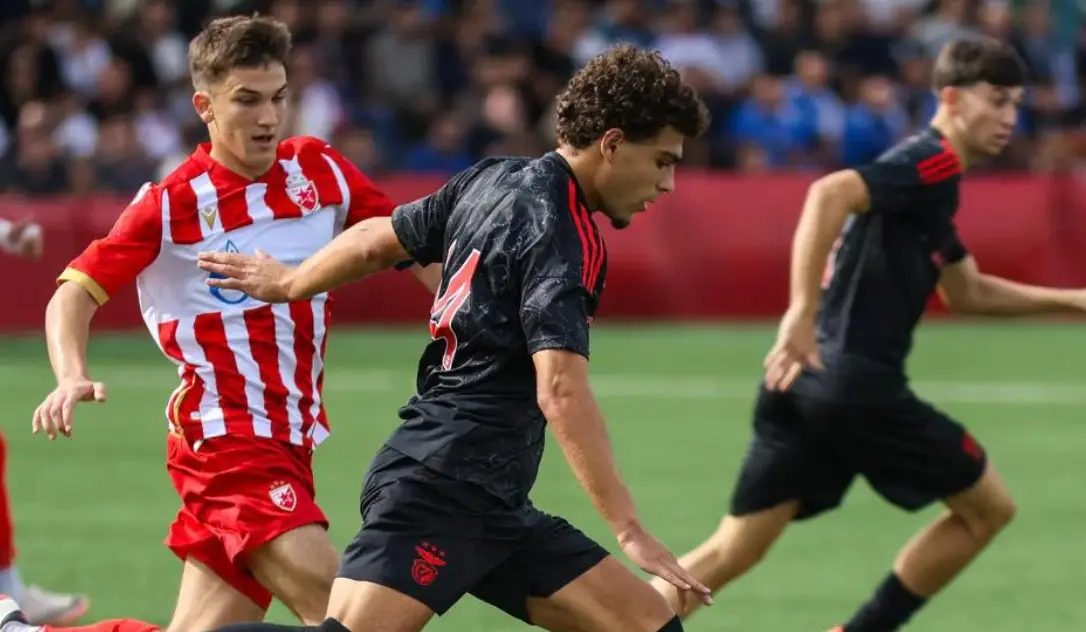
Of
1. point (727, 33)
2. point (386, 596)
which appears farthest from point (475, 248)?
point (727, 33)

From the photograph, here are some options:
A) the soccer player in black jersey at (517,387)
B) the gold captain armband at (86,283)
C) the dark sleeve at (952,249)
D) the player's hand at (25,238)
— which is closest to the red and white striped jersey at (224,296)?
the gold captain armband at (86,283)

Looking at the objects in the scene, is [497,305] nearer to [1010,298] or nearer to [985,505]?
[985,505]

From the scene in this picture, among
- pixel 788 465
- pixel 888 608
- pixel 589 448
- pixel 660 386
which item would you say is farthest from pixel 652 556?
pixel 660 386

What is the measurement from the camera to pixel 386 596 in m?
4.74

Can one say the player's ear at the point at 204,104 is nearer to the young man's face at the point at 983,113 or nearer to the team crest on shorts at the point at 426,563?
the team crest on shorts at the point at 426,563

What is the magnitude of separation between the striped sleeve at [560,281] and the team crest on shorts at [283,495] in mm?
1215

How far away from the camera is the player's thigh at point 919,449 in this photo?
6.78 m

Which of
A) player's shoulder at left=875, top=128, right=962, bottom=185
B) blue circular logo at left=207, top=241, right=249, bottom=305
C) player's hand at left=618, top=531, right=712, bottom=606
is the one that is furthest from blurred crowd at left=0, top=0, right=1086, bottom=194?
player's hand at left=618, top=531, right=712, bottom=606

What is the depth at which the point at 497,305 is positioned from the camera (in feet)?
15.6

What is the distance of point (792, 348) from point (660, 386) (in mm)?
7413

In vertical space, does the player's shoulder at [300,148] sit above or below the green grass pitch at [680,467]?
above

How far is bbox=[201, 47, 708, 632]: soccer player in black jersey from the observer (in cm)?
457

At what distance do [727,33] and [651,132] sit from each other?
50.0 feet

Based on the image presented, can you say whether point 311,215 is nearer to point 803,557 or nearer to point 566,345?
point 566,345
